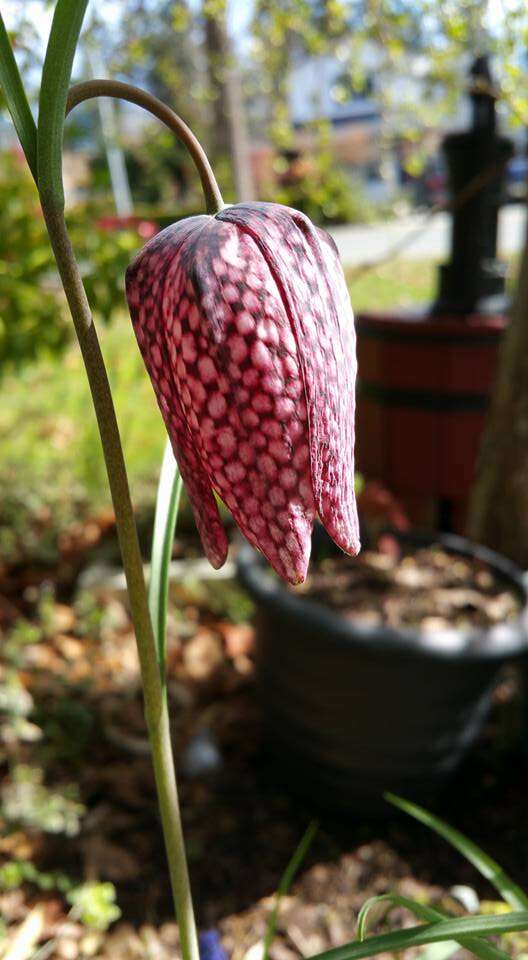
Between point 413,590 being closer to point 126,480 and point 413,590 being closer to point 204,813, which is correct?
point 204,813

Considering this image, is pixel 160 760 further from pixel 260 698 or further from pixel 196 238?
pixel 260 698

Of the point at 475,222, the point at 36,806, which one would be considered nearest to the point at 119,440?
the point at 36,806

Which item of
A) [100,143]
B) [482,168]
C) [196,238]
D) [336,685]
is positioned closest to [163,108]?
[196,238]

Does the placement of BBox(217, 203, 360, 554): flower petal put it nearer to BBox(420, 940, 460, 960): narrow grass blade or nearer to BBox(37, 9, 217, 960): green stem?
BBox(37, 9, 217, 960): green stem

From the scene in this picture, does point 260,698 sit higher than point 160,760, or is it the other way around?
point 160,760

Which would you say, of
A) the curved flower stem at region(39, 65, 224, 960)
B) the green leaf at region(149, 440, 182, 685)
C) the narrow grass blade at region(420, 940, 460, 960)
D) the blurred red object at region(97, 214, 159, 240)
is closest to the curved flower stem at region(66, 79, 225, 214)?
the curved flower stem at region(39, 65, 224, 960)
